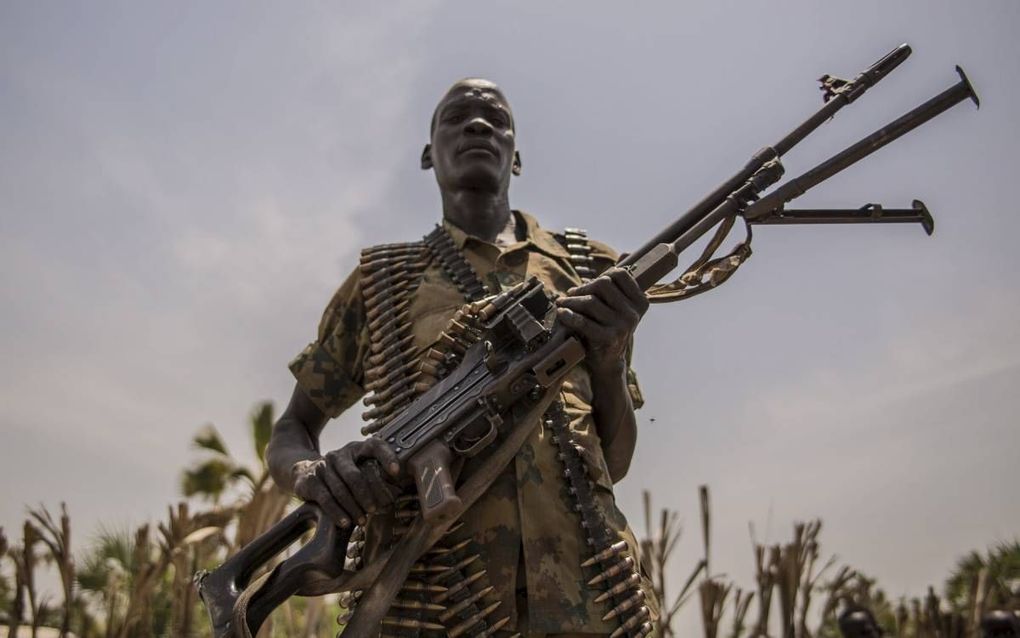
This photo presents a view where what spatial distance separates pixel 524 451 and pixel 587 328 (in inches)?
18.7

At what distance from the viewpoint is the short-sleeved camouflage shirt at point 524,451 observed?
248 centimetres

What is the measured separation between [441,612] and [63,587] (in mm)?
4414

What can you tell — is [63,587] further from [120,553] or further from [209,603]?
[120,553]

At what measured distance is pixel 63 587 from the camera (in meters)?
5.70

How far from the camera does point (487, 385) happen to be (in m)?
2.60

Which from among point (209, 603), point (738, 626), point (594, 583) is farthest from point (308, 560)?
point (738, 626)

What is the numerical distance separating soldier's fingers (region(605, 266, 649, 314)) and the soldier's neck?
1.01m

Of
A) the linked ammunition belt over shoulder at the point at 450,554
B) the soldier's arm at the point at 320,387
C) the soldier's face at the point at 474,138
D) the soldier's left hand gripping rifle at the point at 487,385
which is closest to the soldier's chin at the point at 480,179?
the soldier's face at the point at 474,138

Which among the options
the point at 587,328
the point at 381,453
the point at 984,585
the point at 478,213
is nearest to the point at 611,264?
the point at 478,213

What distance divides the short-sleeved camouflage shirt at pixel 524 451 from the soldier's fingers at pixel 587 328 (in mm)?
409

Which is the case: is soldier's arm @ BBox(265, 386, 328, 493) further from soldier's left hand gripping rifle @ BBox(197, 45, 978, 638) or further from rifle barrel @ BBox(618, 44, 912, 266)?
rifle barrel @ BBox(618, 44, 912, 266)

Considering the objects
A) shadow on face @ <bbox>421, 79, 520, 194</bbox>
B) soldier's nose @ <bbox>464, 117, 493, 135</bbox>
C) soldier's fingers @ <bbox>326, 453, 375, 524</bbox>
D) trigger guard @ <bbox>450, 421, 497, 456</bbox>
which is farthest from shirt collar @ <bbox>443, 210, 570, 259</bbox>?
soldier's fingers @ <bbox>326, 453, 375, 524</bbox>

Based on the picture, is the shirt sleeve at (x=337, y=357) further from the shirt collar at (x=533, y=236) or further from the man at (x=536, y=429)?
the shirt collar at (x=533, y=236)

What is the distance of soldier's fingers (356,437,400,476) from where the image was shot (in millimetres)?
2449
